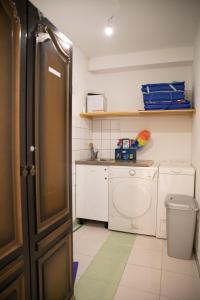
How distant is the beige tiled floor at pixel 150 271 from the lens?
1625 mm

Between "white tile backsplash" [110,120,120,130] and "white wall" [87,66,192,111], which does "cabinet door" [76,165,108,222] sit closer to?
"white tile backsplash" [110,120,120,130]

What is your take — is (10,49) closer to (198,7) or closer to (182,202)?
(198,7)

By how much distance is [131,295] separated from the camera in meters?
1.60

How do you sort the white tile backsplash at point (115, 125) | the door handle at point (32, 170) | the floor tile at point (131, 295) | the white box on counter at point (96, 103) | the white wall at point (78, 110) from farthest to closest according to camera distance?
the white tile backsplash at point (115, 125) → the white box on counter at point (96, 103) → the white wall at point (78, 110) → the floor tile at point (131, 295) → the door handle at point (32, 170)

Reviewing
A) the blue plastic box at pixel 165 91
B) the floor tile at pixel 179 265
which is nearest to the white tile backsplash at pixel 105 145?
the blue plastic box at pixel 165 91

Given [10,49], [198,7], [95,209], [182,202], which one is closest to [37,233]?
[10,49]

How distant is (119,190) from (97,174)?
0.37 metres

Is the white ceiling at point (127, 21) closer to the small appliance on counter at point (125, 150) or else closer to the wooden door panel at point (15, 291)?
the small appliance on counter at point (125, 150)

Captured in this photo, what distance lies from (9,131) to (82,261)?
5.65 ft

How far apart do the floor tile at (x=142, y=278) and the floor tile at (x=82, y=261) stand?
384 millimetres

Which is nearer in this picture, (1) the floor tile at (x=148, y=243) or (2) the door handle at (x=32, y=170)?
(2) the door handle at (x=32, y=170)

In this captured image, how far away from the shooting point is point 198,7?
6.19 feet

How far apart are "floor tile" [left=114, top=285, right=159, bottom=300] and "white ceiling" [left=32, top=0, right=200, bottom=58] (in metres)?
2.48

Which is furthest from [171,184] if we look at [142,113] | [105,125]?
[105,125]
